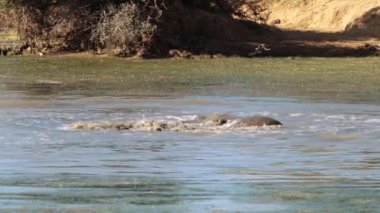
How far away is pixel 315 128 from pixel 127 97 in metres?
6.29

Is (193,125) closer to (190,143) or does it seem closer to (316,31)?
(190,143)

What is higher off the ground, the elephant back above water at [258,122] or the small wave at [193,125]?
the elephant back above water at [258,122]

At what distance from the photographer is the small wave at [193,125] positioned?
15.7 metres

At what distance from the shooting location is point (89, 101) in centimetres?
2053

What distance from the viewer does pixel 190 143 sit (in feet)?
46.1

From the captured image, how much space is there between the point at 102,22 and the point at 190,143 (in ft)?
67.8

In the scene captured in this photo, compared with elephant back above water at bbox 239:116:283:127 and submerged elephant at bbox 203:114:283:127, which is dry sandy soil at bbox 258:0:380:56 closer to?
submerged elephant at bbox 203:114:283:127

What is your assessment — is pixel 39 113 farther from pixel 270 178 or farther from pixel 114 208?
pixel 114 208

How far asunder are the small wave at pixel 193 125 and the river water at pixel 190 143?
0.26 ft

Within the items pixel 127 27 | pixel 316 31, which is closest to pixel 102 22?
pixel 127 27

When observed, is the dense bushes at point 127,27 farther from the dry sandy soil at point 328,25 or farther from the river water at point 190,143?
the river water at point 190,143

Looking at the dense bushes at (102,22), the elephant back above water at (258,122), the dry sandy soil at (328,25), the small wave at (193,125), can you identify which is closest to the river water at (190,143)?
the small wave at (193,125)

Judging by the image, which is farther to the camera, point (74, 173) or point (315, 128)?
point (315, 128)

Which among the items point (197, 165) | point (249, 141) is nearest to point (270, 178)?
point (197, 165)
